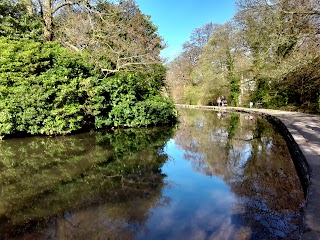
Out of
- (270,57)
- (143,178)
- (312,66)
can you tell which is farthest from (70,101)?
(270,57)

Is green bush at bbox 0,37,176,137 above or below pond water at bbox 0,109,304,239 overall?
above

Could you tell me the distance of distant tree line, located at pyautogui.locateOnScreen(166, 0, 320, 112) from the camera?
13.9 meters

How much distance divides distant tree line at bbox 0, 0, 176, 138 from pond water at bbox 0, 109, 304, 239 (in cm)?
240

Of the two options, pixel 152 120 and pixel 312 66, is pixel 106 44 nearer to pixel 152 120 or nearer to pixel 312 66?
pixel 152 120

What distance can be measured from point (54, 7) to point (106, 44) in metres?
3.98

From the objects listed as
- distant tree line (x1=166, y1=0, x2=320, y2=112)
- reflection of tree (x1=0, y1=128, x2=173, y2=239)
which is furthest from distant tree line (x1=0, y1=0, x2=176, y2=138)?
distant tree line (x1=166, y1=0, x2=320, y2=112)

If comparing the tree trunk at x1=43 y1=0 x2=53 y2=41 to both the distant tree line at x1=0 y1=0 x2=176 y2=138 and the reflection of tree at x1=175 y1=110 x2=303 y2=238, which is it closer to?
the distant tree line at x1=0 y1=0 x2=176 y2=138

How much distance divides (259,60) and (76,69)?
19.0 meters

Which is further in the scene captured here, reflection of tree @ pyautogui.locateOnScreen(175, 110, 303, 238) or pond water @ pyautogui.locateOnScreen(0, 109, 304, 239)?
reflection of tree @ pyautogui.locateOnScreen(175, 110, 303, 238)

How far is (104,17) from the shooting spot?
14.4 metres

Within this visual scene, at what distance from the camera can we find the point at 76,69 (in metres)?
11.2

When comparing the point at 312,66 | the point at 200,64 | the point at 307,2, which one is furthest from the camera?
the point at 200,64

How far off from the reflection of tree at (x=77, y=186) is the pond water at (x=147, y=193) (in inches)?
0.5

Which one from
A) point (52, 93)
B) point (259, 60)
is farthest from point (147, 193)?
point (259, 60)
